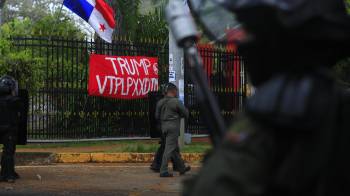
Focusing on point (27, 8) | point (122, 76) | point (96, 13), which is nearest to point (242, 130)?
point (96, 13)

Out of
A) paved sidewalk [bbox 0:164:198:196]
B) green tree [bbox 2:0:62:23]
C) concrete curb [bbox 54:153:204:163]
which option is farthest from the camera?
green tree [bbox 2:0:62:23]

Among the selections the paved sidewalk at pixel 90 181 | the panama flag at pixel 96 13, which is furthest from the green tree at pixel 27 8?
the paved sidewalk at pixel 90 181

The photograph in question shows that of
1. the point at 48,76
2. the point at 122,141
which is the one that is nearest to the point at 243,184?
the point at 48,76

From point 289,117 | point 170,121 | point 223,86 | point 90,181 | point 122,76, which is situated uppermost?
point 122,76

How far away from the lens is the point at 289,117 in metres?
1.67

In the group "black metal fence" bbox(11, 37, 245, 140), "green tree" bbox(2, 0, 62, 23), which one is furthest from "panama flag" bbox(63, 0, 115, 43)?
"green tree" bbox(2, 0, 62, 23)

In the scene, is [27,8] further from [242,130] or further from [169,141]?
[242,130]

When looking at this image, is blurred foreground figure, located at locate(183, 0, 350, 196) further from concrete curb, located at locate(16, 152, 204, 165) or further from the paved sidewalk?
concrete curb, located at locate(16, 152, 204, 165)

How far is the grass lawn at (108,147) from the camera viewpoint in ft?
45.1

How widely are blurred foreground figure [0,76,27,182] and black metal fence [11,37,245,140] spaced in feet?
13.7

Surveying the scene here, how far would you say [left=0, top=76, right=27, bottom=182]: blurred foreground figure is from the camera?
929cm

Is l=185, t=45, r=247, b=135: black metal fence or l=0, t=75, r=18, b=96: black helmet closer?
l=0, t=75, r=18, b=96: black helmet

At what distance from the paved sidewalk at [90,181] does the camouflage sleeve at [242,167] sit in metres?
6.88

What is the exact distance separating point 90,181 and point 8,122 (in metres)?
1.57
